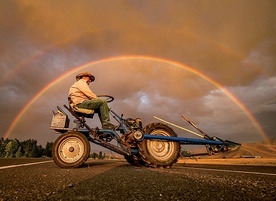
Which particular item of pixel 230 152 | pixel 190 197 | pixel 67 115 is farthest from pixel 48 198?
pixel 230 152

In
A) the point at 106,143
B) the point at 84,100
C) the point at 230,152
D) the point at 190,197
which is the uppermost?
the point at 84,100

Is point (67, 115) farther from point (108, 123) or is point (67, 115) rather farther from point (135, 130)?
point (135, 130)

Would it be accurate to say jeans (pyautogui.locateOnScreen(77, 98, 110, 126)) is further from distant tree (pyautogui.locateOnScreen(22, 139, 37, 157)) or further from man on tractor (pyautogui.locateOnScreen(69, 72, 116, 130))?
distant tree (pyautogui.locateOnScreen(22, 139, 37, 157))

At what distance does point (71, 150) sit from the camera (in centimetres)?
436

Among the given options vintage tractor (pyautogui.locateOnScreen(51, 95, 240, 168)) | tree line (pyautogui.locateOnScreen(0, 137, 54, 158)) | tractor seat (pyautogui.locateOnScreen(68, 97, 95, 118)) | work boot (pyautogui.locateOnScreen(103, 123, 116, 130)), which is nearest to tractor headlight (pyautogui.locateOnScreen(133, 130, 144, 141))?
vintage tractor (pyautogui.locateOnScreen(51, 95, 240, 168))

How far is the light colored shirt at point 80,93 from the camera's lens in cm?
498

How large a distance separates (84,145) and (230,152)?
384 cm

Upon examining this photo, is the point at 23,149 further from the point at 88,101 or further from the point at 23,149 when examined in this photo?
the point at 88,101

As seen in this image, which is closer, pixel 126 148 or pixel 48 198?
pixel 48 198

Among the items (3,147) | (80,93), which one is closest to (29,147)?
(3,147)

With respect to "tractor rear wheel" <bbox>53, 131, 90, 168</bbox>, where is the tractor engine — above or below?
above

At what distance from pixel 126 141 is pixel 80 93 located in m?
1.72

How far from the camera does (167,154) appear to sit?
4.80 m

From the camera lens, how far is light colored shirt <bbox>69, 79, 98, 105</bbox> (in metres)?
4.98
